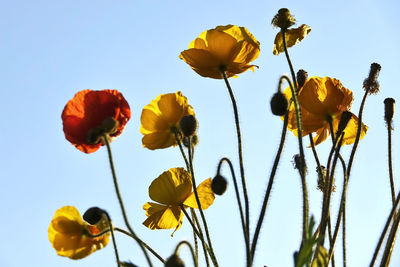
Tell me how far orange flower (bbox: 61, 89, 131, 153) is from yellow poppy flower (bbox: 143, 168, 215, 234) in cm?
24

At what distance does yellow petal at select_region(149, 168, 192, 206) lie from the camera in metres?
1.57

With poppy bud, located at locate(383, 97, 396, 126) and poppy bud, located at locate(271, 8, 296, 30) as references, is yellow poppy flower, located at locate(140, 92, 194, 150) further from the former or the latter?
poppy bud, located at locate(383, 97, 396, 126)

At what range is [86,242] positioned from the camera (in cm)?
143

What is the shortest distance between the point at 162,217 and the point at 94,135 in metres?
0.38

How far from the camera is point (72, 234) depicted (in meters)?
1.43

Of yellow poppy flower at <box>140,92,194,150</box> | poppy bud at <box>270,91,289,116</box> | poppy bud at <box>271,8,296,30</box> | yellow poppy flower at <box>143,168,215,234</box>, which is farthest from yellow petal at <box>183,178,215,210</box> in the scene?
poppy bud at <box>271,8,296,30</box>

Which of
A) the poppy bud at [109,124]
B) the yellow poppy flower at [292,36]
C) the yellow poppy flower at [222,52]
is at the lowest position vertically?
the poppy bud at [109,124]

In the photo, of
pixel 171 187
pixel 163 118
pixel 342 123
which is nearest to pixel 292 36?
pixel 342 123

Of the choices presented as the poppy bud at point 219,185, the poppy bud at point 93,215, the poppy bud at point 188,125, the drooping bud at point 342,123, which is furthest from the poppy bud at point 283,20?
the poppy bud at point 93,215

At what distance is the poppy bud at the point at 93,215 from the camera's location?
133 centimetres

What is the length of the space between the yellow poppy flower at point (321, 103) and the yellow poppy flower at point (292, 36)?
148 millimetres

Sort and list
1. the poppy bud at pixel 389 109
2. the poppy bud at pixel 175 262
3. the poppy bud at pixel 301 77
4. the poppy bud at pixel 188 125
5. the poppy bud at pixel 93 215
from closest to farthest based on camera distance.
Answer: the poppy bud at pixel 175 262
the poppy bud at pixel 93 215
the poppy bud at pixel 188 125
the poppy bud at pixel 389 109
the poppy bud at pixel 301 77

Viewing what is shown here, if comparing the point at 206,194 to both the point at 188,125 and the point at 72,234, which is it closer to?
the point at 188,125

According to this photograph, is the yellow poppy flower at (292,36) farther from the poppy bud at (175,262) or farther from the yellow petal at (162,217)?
the poppy bud at (175,262)
